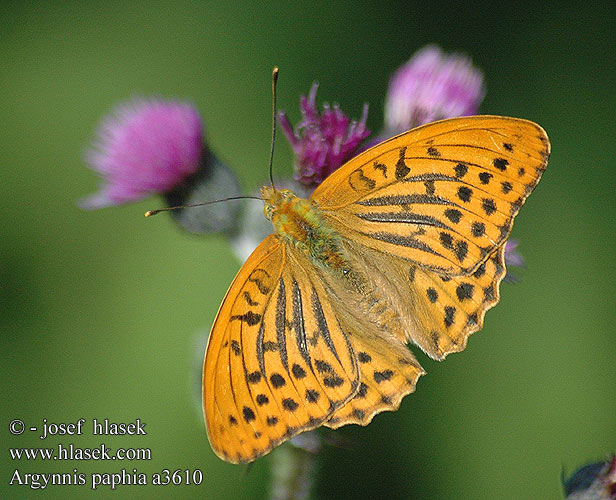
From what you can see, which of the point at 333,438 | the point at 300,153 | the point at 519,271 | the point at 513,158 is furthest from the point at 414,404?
the point at 513,158

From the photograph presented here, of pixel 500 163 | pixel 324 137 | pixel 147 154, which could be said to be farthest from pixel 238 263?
pixel 500 163

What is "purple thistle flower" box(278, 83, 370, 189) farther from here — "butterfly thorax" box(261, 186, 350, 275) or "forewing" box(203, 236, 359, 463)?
"forewing" box(203, 236, 359, 463)

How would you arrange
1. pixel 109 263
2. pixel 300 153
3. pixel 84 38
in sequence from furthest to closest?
pixel 84 38 → pixel 109 263 → pixel 300 153

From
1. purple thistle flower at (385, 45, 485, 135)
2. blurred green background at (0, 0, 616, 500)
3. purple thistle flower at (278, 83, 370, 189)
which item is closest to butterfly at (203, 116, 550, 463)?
purple thistle flower at (278, 83, 370, 189)

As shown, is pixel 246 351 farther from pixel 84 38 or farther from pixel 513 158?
pixel 84 38

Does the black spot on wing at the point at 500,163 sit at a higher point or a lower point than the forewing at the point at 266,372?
higher

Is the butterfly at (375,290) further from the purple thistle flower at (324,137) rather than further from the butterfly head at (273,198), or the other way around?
the purple thistle flower at (324,137)
